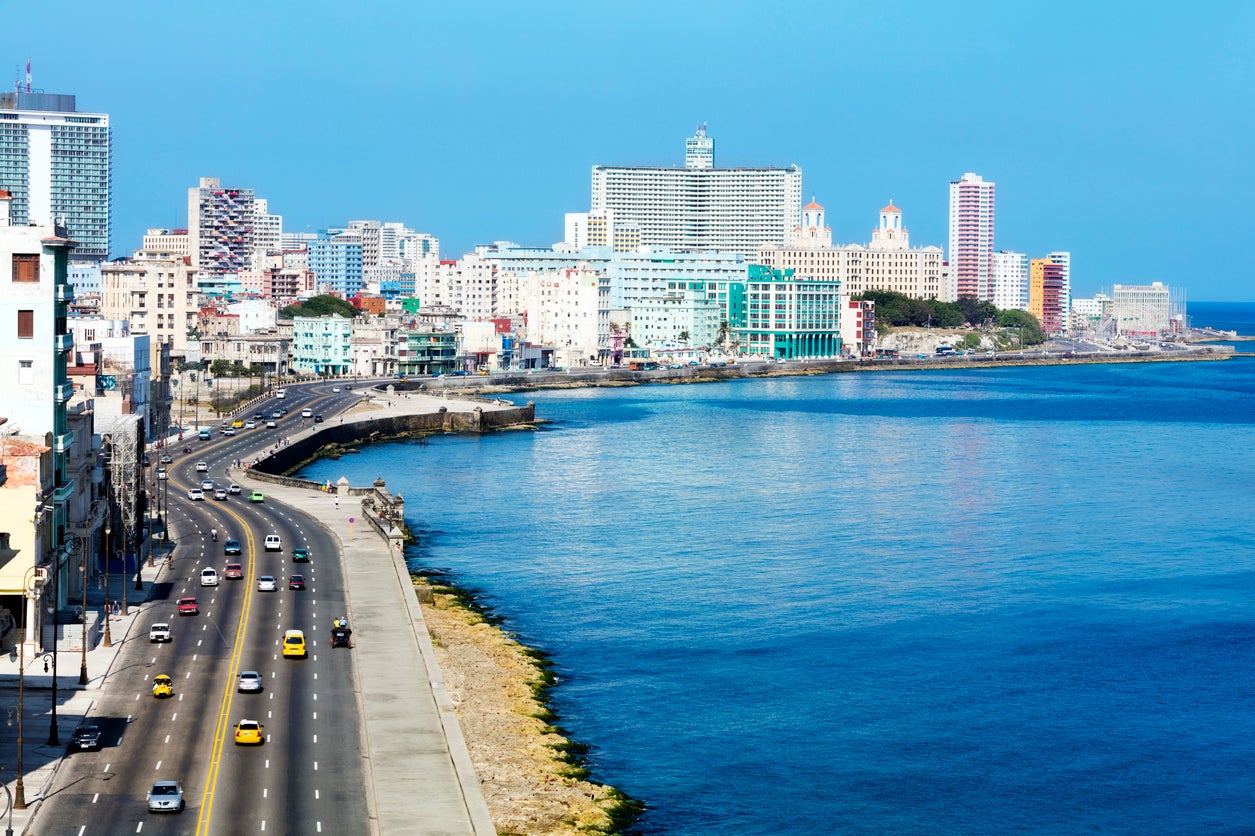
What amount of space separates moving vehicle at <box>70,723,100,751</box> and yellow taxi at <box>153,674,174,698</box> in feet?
12.2

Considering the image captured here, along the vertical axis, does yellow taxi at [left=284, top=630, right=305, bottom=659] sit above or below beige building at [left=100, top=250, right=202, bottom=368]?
below

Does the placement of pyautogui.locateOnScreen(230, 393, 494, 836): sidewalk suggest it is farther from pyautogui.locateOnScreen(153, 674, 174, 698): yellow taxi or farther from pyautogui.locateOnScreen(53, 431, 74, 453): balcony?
pyautogui.locateOnScreen(53, 431, 74, 453): balcony

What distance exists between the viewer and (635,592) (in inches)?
2451

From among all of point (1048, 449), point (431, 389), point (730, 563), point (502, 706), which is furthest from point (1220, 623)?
point (431, 389)

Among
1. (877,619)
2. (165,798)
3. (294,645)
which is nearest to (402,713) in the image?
(294,645)

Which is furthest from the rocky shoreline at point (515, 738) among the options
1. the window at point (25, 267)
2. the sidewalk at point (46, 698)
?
the window at point (25, 267)

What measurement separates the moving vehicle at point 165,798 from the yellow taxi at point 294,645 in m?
12.8

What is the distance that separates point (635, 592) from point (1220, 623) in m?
20.8

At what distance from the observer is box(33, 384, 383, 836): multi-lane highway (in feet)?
105

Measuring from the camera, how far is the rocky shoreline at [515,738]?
35562mm

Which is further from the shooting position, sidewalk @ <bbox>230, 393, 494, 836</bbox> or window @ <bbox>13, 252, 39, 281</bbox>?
window @ <bbox>13, 252, 39, 281</bbox>

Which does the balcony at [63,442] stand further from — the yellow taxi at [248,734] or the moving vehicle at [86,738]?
the yellow taxi at [248,734]

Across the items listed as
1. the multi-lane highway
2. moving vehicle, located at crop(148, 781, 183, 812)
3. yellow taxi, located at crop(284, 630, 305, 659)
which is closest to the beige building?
the multi-lane highway

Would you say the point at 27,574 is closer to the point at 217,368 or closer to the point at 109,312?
the point at 109,312
